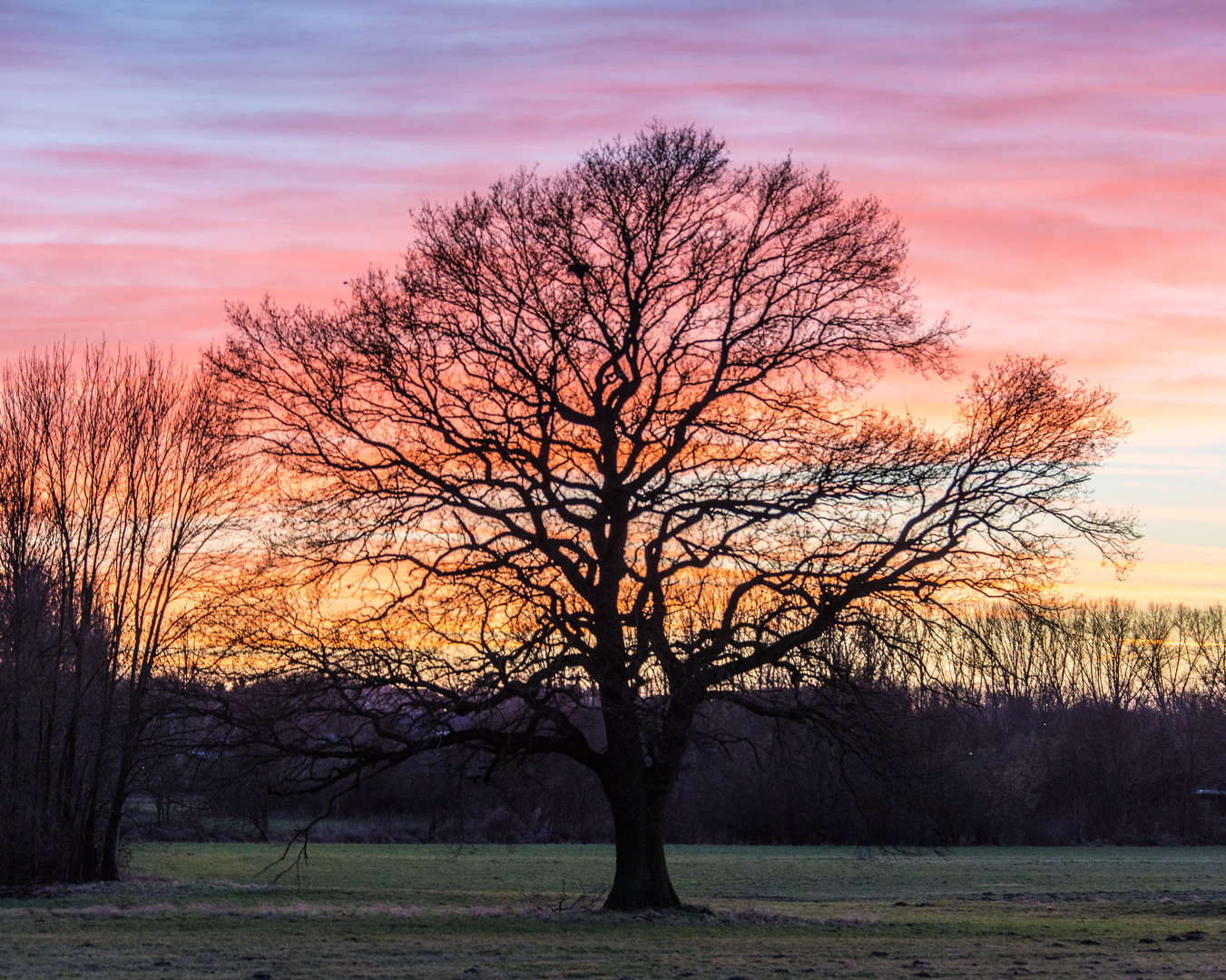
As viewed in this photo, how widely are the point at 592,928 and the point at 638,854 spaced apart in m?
2.14

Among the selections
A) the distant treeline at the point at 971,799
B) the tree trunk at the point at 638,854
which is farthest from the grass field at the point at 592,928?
the distant treeline at the point at 971,799

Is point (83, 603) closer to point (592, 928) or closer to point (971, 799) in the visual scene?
point (592, 928)

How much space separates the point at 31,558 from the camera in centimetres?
2820

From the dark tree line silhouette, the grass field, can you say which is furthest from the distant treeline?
the dark tree line silhouette

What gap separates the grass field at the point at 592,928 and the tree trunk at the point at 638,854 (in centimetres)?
74

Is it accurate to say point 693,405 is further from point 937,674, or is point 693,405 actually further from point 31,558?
point 31,558

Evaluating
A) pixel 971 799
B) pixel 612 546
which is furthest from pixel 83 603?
pixel 971 799

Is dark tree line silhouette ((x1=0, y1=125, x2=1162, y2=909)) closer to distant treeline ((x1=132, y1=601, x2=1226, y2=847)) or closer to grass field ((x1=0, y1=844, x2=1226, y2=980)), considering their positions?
grass field ((x1=0, y1=844, x2=1226, y2=980))

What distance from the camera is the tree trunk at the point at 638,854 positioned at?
2041 centimetres

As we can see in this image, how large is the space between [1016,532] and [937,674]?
2.81m

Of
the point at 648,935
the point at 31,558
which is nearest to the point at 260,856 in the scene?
the point at 31,558

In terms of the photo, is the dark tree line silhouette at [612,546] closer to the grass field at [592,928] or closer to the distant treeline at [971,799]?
the grass field at [592,928]

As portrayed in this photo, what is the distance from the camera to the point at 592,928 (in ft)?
61.8

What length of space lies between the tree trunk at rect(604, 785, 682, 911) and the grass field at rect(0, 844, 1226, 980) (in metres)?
0.74
